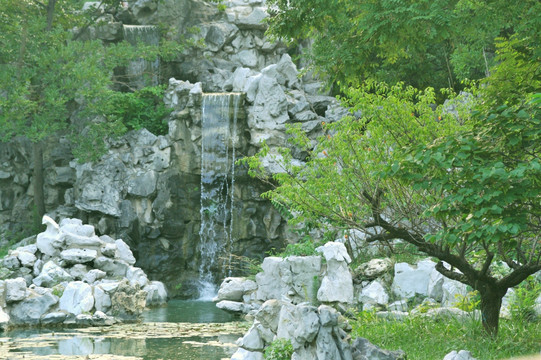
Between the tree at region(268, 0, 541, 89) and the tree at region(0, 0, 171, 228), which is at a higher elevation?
the tree at region(0, 0, 171, 228)

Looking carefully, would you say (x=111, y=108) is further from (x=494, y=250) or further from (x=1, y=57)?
(x=494, y=250)

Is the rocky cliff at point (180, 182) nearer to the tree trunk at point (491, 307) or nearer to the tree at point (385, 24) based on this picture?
the tree at point (385, 24)

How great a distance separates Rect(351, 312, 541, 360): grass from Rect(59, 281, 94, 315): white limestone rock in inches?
274

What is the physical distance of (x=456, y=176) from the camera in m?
5.48

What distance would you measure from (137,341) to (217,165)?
10994mm

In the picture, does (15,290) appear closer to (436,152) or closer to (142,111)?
(436,152)

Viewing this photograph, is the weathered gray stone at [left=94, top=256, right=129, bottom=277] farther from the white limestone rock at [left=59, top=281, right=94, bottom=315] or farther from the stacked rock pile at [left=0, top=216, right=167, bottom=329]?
the white limestone rock at [left=59, top=281, right=94, bottom=315]

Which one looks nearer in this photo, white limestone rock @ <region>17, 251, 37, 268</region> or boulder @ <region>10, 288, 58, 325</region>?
boulder @ <region>10, 288, 58, 325</region>

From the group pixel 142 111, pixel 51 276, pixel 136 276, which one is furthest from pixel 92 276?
pixel 142 111

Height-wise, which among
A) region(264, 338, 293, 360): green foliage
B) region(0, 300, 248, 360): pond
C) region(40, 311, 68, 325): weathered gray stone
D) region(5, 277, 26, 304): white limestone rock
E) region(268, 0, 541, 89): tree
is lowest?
region(0, 300, 248, 360): pond

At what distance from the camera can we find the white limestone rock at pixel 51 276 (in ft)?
47.4

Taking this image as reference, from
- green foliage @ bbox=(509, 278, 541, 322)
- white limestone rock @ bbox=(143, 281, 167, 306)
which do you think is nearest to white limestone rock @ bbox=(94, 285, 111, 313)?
white limestone rock @ bbox=(143, 281, 167, 306)

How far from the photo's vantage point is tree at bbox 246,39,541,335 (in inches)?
200

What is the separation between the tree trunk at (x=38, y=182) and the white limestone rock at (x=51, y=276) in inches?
280
